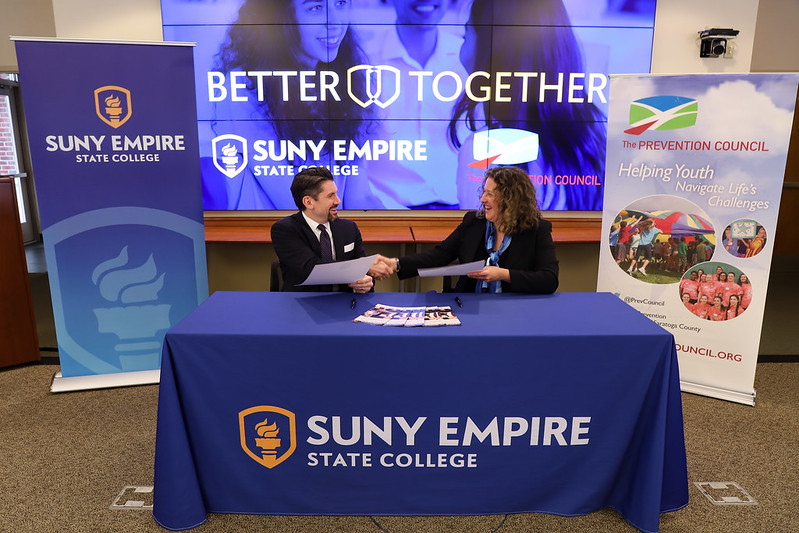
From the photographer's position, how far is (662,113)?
3334 mm

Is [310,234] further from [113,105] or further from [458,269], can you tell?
[113,105]

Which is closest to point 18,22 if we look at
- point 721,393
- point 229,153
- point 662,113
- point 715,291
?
point 229,153

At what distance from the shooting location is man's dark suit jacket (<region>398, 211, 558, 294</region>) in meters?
2.62

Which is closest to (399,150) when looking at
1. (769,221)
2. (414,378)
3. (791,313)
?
(769,221)

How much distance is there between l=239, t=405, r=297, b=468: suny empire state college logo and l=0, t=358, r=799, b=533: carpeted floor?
31 centimetres

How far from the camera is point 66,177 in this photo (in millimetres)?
3217

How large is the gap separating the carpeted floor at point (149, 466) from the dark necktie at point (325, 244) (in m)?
1.25

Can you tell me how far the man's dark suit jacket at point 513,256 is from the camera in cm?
262

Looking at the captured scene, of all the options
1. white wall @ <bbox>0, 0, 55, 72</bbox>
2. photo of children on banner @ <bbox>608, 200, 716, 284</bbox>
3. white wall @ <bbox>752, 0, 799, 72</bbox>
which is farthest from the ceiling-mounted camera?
white wall @ <bbox>0, 0, 55, 72</bbox>

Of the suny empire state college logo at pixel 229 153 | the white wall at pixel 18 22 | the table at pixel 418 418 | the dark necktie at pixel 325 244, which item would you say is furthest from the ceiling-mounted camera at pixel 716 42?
the white wall at pixel 18 22

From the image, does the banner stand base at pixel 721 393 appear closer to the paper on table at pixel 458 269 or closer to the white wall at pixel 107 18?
the paper on table at pixel 458 269

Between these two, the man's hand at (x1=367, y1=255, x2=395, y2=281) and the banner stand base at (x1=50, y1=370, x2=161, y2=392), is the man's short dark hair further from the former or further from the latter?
the banner stand base at (x1=50, y1=370, x2=161, y2=392)

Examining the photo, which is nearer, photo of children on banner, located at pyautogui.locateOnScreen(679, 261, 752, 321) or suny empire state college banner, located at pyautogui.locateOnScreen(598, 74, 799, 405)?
suny empire state college banner, located at pyautogui.locateOnScreen(598, 74, 799, 405)

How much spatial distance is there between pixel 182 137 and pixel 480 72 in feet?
7.72
